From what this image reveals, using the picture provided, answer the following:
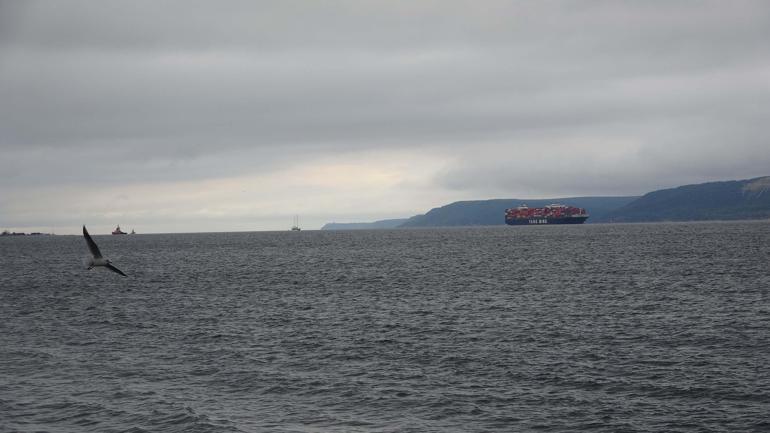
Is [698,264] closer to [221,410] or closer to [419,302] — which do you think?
[419,302]

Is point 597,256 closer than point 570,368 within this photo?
No

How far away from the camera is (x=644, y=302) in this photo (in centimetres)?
6875

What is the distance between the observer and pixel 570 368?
40375mm

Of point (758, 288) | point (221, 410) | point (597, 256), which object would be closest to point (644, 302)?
point (758, 288)

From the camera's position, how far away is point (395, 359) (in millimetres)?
43812

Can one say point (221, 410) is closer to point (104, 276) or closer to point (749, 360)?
point (749, 360)

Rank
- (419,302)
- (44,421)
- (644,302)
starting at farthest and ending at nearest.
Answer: (419,302) → (644,302) → (44,421)

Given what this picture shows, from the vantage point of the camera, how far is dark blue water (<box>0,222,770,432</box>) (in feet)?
105

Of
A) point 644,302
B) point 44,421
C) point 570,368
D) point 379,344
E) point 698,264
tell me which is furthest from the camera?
point 698,264

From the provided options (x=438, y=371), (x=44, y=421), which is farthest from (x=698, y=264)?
(x=44, y=421)

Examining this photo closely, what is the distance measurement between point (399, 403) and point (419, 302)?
39512 mm

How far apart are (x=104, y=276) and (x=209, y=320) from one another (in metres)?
65.8

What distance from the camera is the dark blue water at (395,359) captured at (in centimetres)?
3206

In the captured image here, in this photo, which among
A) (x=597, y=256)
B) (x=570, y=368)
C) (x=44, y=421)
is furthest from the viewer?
(x=597, y=256)
